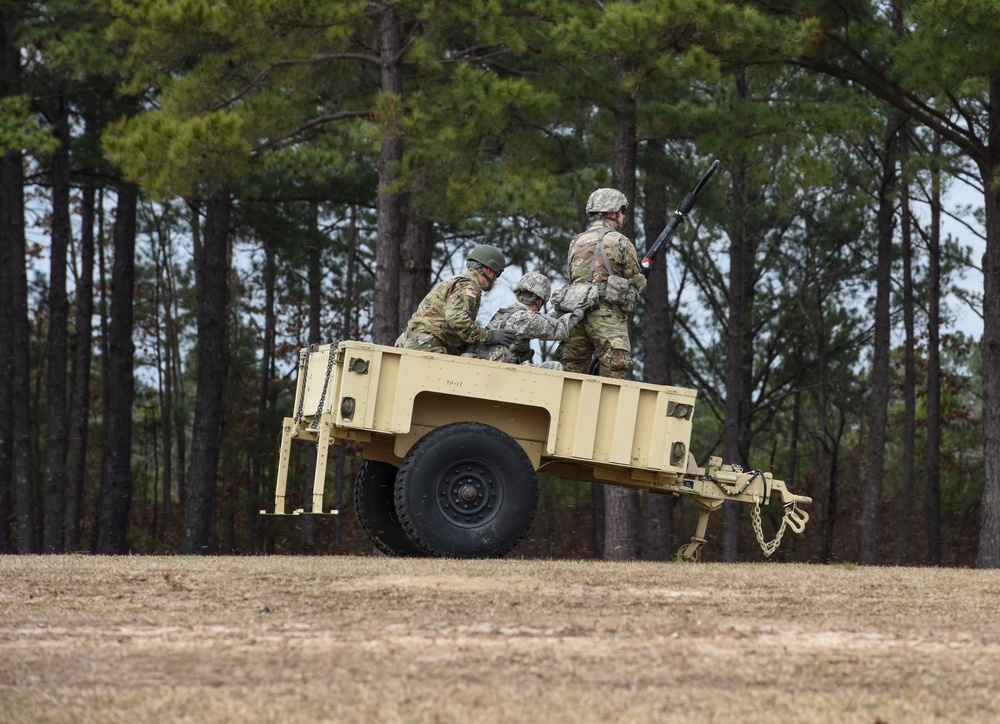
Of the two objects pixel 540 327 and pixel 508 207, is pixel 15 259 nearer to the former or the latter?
pixel 508 207

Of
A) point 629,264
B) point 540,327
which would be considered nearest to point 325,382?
point 540,327

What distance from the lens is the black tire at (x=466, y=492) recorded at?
28.8 ft

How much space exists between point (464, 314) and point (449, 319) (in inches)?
4.2

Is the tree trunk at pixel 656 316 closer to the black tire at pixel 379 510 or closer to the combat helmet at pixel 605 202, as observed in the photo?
the combat helmet at pixel 605 202

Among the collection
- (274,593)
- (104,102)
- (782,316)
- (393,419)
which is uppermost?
(104,102)

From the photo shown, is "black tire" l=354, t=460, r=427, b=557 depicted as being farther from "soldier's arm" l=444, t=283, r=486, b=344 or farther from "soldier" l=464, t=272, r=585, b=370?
"soldier's arm" l=444, t=283, r=486, b=344

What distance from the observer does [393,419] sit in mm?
8789

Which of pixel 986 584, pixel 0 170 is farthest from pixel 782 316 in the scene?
pixel 986 584

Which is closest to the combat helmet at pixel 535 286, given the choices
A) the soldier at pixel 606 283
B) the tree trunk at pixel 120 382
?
the soldier at pixel 606 283

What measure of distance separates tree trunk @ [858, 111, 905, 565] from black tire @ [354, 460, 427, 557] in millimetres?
13653

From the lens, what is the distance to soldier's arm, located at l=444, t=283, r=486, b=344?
9.36m

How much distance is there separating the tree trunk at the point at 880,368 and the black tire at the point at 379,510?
13.7 meters

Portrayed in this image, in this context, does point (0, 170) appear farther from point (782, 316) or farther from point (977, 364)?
point (977, 364)

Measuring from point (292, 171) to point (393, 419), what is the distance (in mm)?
11287
